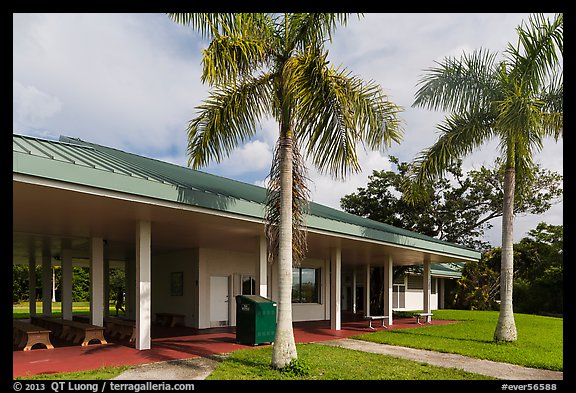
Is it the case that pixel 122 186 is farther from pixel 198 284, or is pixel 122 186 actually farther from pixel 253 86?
pixel 198 284

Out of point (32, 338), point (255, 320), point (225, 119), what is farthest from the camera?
point (255, 320)

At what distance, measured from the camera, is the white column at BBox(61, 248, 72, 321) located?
17875mm

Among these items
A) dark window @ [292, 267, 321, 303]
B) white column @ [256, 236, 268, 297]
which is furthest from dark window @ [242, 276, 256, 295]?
white column @ [256, 236, 268, 297]

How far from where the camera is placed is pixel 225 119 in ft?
34.2

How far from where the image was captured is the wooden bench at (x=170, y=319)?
18797 millimetres

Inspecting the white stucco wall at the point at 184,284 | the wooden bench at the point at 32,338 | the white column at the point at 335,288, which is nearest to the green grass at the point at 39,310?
the white stucco wall at the point at 184,284

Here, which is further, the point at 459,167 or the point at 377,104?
the point at 459,167

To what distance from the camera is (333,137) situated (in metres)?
9.38

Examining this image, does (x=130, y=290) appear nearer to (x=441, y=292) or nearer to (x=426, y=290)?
(x=426, y=290)

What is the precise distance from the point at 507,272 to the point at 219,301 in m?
10.5

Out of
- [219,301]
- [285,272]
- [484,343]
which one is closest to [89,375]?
[285,272]

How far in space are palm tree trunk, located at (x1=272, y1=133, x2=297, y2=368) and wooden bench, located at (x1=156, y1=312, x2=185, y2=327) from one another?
10.4 m
